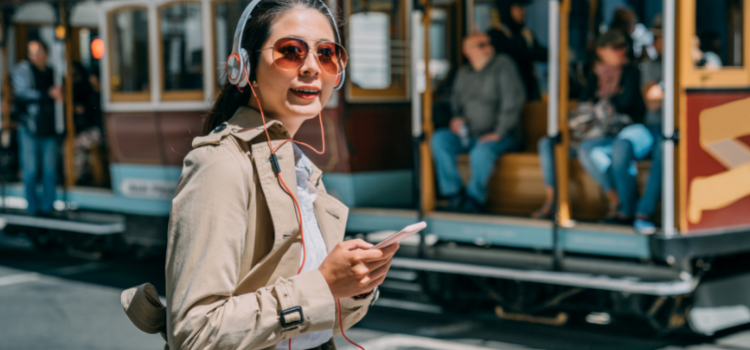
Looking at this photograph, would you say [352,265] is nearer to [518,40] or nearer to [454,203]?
[454,203]

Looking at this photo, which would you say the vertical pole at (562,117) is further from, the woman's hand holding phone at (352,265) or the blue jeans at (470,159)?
the woman's hand holding phone at (352,265)

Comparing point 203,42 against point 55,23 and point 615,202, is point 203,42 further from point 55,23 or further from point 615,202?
point 615,202

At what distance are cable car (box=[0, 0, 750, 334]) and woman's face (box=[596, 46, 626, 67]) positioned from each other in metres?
0.35

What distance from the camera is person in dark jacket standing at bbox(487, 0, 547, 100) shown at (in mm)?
6957

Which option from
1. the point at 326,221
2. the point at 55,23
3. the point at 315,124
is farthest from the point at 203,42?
the point at 326,221

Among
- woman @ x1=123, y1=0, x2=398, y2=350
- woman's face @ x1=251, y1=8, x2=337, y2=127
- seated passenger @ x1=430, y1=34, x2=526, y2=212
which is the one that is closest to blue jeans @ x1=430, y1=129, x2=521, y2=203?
seated passenger @ x1=430, y1=34, x2=526, y2=212

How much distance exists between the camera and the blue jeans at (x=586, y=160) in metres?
5.88

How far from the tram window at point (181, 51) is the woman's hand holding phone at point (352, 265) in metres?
6.66

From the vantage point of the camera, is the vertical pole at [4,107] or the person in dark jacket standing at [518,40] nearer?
the person in dark jacket standing at [518,40]

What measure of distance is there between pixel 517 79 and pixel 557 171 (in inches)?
38.8

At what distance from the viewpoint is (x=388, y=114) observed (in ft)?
24.0

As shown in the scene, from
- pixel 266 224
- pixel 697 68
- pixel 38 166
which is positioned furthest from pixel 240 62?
pixel 38 166

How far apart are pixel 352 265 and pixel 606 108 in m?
4.76

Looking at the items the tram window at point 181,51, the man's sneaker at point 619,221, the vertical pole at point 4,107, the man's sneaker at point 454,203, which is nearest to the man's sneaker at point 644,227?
the man's sneaker at point 619,221
